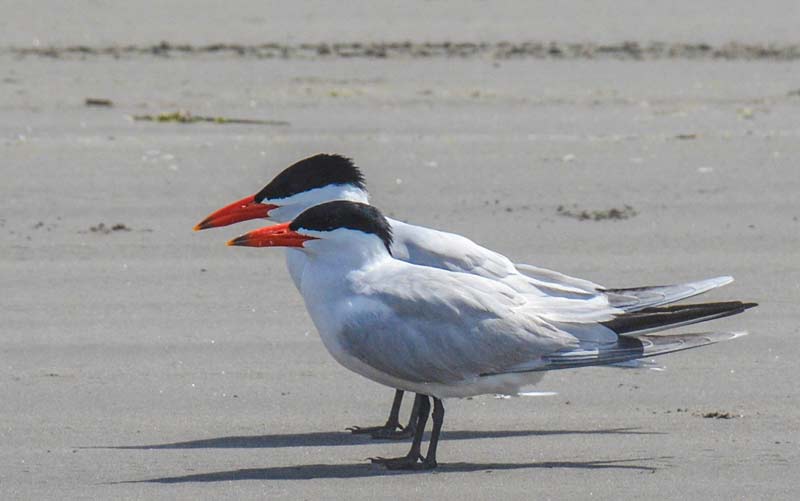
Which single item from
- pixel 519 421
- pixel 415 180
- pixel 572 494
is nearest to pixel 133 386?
pixel 519 421

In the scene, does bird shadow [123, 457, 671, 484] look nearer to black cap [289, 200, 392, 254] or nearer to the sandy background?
the sandy background

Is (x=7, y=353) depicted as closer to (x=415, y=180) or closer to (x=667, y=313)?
(x=667, y=313)

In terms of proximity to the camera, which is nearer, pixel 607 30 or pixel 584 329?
pixel 584 329

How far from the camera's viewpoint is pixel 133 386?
556cm

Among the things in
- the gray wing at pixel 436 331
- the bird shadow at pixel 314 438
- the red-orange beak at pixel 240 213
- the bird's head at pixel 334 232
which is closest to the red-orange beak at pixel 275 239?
the bird's head at pixel 334 232

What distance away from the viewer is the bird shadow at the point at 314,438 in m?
4.98

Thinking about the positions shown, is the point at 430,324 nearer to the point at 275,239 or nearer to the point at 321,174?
the point at 275,239

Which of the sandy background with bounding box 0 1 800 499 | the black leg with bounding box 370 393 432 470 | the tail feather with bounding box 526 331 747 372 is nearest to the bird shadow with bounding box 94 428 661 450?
the sandy background with bounding box 0 1 800 499

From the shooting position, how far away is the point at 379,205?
27.9 feet

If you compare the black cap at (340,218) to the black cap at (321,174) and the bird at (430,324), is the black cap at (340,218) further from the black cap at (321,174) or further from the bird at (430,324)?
the black cap at (321,174)

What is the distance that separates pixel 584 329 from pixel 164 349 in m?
1.77

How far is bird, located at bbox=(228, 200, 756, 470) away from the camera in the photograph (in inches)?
190

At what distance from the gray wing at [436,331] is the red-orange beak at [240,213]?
1118mm

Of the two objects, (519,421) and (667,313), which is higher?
(667,313)
